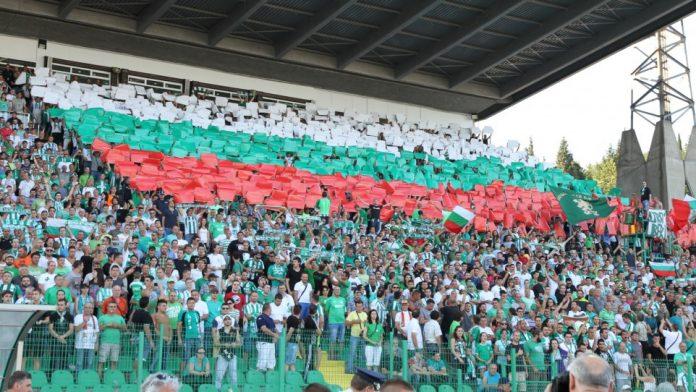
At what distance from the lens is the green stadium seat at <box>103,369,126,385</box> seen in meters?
12.5

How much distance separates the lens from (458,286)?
19.5 metres

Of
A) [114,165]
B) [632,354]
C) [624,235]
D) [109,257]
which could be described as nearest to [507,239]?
[624,235]

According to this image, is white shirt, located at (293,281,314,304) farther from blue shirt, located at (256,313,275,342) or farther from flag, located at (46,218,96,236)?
flag, located at (46,218,96,236)

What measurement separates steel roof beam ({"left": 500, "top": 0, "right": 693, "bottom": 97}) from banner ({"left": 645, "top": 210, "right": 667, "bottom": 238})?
7634 mm

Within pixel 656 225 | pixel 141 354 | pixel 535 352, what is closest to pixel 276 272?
pixel 535 352

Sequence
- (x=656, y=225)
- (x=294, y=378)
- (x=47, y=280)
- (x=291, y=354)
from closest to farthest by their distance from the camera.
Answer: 1. (x=294, y=378)
2. (x=291, y=354)
3. (x=47, y=280)
4. (x=656, y=225)

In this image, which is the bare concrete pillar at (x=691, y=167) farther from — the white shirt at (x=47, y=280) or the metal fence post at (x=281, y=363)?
the white shirt at (x=47, y=280)

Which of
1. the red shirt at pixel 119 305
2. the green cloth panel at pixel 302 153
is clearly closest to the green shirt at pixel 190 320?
the red shirt at pixel 119 305

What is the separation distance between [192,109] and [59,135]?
6.42 meters

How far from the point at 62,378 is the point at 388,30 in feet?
77.9

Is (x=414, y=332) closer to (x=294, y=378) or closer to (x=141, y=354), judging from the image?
(x=294, y=378)

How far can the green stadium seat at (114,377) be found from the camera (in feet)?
41.2

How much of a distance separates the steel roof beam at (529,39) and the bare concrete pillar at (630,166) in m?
6.88

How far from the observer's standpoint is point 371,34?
35219 millimetres
